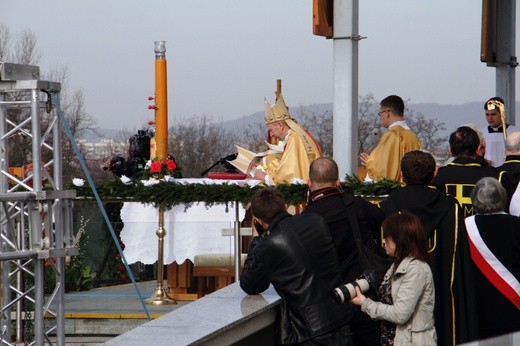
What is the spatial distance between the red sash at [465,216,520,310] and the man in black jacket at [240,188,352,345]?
41.3 inches

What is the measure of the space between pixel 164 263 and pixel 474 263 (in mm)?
5713

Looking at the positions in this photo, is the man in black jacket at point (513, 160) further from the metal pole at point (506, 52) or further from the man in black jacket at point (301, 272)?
the metal pole at point (506, 52)

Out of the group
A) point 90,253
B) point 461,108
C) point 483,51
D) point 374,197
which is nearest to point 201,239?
point 90,253

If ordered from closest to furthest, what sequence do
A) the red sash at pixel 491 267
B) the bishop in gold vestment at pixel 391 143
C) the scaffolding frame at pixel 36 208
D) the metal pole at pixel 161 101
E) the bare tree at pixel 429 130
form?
the red sash at pixel 491 267 → the scaffolding frame at pixel 36 208 → the bishop in gold vestment at pixel 391 143 → the metal pole at pixel 161 101 → the bare tree at pixel 429 130

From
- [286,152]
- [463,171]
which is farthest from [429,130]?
[463,171]

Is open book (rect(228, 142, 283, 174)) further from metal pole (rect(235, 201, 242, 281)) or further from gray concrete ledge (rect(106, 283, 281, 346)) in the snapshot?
gray concrete ledge (rect(106, 283, 281, 346))

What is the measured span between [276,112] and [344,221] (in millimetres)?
6836

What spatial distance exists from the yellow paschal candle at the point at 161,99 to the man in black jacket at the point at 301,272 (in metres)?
6.78

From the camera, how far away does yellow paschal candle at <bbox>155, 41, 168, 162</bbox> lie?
12.8 metres

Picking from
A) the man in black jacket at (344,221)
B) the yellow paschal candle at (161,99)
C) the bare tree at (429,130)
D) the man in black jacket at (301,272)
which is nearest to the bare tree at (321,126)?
the bare tree at (429,130)

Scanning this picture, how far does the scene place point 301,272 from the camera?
6.00m

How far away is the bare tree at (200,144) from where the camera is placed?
38188mm

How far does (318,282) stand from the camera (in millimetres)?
6008

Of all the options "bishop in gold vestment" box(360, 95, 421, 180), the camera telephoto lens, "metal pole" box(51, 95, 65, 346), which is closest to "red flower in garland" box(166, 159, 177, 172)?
"metal pole" box(51, 95, 65, 346)
